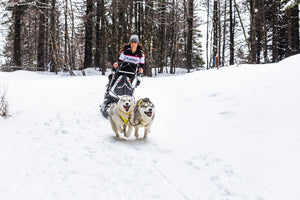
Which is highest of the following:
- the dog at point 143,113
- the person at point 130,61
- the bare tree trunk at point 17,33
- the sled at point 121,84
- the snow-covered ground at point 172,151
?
the bare tree trunk at point 17,33

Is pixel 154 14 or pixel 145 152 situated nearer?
pixel 145 152

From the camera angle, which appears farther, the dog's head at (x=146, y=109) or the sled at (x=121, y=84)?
the sled at (x=121, y=84)

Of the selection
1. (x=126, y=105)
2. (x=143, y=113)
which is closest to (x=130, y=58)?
(x=126, y=105)

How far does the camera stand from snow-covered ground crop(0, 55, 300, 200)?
2.96 m

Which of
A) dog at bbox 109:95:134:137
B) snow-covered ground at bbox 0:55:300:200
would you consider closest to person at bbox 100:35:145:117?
snow-covered ground at bbox 0:55:300:200

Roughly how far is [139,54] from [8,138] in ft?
11.9

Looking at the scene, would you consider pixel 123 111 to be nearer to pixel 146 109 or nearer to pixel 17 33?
pixel 146 109

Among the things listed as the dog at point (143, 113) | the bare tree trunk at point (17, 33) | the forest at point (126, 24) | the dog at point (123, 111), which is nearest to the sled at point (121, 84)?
the dog at point (123, 111)

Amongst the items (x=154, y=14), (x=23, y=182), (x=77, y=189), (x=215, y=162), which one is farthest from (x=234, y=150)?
(x=154, y=14)

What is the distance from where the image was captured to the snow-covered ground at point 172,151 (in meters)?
2.96

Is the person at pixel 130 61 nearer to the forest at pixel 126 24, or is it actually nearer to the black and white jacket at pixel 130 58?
the black and white jacket at pixel 130 58

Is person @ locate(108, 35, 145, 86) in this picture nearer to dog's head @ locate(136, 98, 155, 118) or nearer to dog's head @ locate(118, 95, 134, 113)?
dog's head @ locate(118, 95, 134, 113)

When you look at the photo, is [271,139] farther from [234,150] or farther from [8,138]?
[8,138]

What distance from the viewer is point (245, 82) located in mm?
7820
